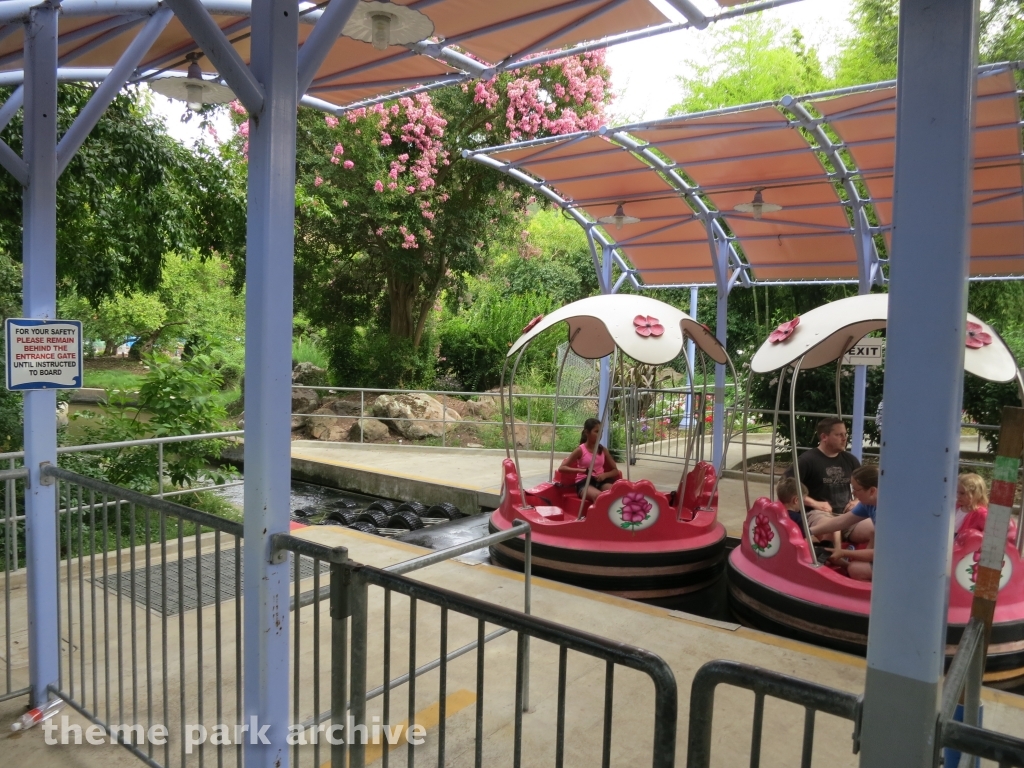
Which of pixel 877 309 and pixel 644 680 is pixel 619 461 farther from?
pixel 644 680

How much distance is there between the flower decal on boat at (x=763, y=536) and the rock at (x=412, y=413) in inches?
371

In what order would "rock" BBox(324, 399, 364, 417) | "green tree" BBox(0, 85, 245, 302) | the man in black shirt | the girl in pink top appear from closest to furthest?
the man in black shirt → "green tree" BBox(0, 85, 245, 302) → the girl in pink top → "rock" BBox(324, 399, 364, 417)

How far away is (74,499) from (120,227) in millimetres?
3576

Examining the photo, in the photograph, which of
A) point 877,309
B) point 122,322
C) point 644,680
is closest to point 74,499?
point 644,680

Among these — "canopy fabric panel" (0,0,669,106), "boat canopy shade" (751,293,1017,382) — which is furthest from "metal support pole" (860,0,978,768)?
"boat canopy shade" (751,293,1017,382)

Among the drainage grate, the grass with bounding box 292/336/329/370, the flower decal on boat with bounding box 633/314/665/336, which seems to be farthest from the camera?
the grass with bounding box 292/336/329/370

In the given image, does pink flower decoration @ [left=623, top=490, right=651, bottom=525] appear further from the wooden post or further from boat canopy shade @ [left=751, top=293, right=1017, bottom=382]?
the wooden post

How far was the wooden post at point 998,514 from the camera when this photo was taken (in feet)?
6.66

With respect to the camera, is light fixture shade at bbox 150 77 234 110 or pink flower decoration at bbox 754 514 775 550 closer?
light fixture shade at bbox 150 77 234 110

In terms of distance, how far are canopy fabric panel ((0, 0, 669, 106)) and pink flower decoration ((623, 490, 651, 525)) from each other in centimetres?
375

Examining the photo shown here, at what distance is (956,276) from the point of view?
153cm

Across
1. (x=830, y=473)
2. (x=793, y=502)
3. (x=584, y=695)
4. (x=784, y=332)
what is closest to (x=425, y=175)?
(x=784, y=332)

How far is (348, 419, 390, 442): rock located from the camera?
15039 mm

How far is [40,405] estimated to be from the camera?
3689mm
